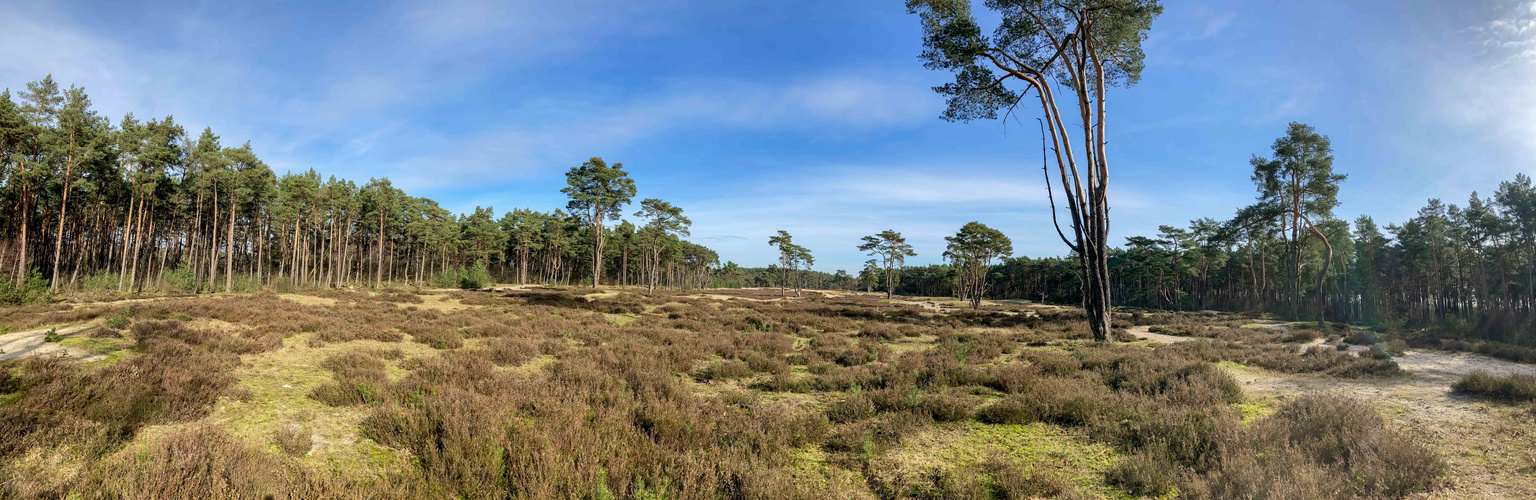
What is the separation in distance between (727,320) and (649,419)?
14.7 metres

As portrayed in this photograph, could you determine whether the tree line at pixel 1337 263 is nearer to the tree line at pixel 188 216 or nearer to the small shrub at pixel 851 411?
the small shrub at pixel 851 411

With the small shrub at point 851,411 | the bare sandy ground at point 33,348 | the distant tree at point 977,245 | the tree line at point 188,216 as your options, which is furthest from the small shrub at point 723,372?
the distant tree at point 977,245

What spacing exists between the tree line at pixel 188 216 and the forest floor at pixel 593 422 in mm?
21840

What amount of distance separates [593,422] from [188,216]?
6318 centimetres

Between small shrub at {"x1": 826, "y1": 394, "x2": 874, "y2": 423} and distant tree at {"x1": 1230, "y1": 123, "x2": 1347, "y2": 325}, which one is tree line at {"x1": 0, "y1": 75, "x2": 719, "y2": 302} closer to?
small shrub at {"x1": 826, "y1": 394, "x2": 874, "y2": 423}

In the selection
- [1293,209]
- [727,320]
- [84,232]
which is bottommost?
[727,320]

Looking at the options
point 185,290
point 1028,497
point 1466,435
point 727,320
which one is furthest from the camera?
point 185,290

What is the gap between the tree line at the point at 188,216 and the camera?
2669 centimetres

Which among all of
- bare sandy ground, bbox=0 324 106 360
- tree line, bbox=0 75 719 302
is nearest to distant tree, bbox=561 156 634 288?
tree line, bbox=0 75 719 302

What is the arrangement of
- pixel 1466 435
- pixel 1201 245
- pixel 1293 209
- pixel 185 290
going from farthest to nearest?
pixel 1201 245, pixel 185 290, pixel 1293 209, pixel 1466 435

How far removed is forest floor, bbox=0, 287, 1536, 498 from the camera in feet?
13.0

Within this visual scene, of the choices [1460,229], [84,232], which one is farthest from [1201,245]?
[84,232]

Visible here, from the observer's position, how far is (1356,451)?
4.50 m

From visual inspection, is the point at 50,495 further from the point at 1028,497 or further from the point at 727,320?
the point at 727,320
